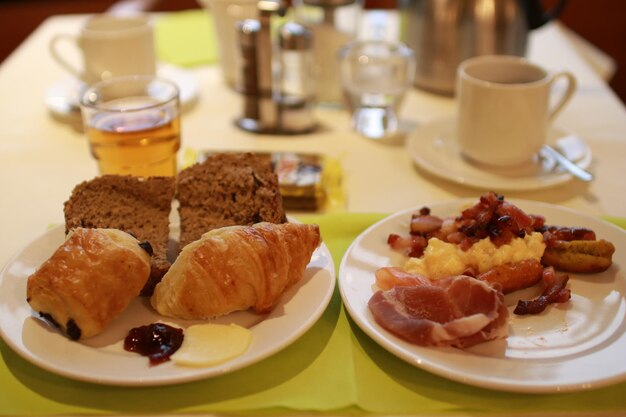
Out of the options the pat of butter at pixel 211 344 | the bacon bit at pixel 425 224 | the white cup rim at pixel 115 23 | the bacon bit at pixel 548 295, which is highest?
the white cup rim at pixel 115 23

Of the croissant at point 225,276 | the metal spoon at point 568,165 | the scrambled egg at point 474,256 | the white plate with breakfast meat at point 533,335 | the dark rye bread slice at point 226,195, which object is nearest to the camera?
the white plate with breakfast meat at point 533,335

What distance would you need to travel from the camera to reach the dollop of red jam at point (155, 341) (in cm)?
105

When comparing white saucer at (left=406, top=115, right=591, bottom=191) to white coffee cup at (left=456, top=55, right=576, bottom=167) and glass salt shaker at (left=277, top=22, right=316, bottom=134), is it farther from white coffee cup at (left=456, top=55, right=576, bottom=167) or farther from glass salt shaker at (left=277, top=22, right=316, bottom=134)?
glass salt shaker at (left=277, top=22, right=316, bottom=134)

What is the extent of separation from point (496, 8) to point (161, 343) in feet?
5.43

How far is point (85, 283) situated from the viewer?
3.51ft

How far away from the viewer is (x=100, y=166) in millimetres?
1711

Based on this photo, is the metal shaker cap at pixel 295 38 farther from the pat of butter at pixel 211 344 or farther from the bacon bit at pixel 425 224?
the pat of butter at pixel 211 344

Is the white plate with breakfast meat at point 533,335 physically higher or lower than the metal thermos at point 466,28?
lower

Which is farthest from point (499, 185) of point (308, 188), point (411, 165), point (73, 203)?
point (73, 203)

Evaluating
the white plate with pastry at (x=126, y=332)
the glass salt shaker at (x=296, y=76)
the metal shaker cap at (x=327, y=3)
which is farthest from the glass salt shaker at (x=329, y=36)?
the white plate with pastry at (x=126, y=332)

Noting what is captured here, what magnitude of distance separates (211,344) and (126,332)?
16 centimetres

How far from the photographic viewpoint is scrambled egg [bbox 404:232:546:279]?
125 cm

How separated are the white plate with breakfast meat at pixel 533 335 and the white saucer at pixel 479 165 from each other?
29 centimetres

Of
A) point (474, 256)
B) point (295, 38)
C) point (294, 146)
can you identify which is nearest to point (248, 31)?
point (295, 38)
